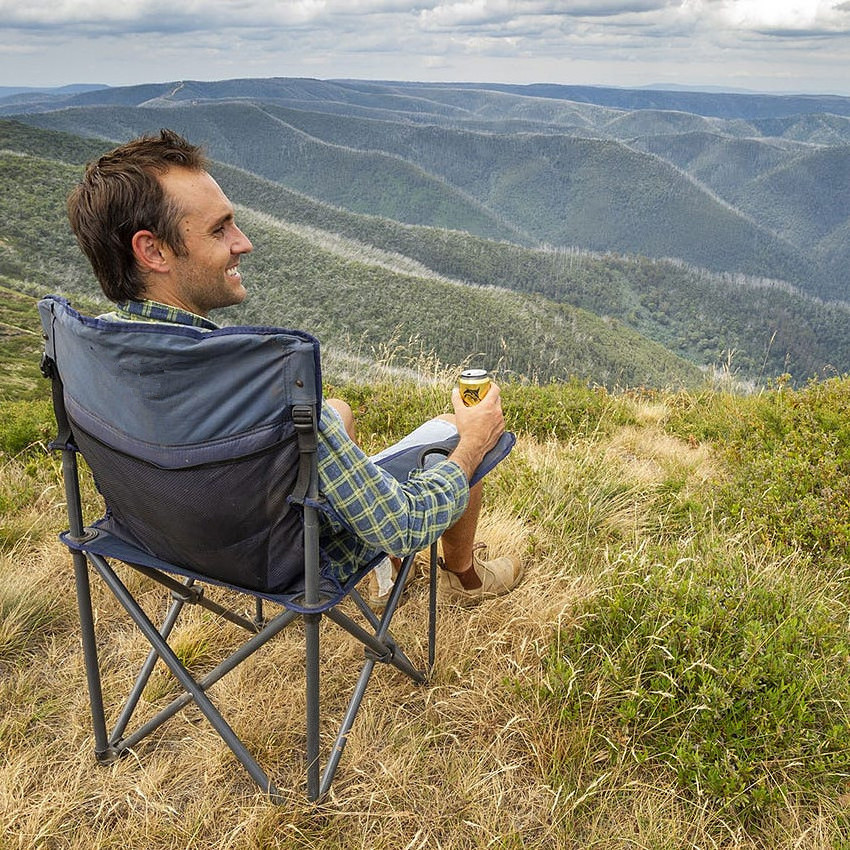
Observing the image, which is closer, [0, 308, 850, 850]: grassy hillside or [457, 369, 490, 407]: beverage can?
[0, 308, 850, 850]: grassy hillside

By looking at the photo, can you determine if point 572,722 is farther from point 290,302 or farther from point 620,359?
point 620,359

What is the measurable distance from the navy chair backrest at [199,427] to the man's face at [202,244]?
0.28m

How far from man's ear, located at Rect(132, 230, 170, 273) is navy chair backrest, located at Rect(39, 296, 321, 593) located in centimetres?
20

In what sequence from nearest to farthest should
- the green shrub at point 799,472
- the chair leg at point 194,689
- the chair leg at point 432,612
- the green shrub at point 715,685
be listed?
the chair leg at point 194,689
the green shrub at point 715,685
the chair leg at point 432,612
the green shrub at point 799,472

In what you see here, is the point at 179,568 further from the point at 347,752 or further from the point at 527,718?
the point at 527,718

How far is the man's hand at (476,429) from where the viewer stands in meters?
2.07

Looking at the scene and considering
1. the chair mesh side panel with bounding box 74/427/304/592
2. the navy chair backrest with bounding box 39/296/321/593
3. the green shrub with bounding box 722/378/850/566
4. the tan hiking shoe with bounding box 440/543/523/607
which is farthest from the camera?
the green shrub with bounding box 722/378/850/566

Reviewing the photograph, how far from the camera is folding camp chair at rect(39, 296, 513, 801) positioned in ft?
4.87

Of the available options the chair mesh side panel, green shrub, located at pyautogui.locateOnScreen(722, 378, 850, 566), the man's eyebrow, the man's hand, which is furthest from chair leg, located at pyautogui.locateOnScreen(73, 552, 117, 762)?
green shrub, located at pyautogui.locateOnScreen(722, 378, 850, 566)

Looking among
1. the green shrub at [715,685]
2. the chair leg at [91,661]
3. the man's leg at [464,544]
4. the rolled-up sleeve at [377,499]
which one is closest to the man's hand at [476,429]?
the rolled-up sleeve at [377,499]

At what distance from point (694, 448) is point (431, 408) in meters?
1.92

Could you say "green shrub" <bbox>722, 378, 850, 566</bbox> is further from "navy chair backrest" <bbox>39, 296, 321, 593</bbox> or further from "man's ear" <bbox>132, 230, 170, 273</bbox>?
"man's ear" <bbox>132, 230, 170, 273</bbox>

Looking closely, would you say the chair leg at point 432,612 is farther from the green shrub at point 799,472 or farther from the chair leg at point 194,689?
the green shrub at point 799,472

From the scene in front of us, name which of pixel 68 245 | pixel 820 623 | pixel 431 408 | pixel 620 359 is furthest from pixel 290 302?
pixel 820 623
